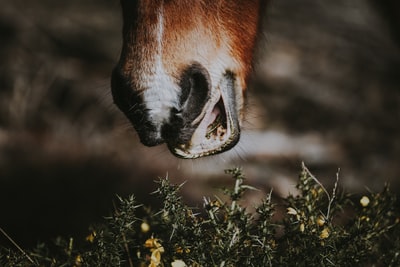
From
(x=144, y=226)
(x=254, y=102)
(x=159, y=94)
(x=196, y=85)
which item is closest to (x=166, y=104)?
(x=159, y=94)

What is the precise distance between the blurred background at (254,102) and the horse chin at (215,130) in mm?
2516

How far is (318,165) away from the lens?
5688 millimetres

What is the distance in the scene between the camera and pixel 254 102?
5.56m

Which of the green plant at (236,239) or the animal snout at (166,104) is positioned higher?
the animal snout at (166,104)

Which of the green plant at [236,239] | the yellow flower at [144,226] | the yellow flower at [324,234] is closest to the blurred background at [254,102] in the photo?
the yellow flower at [144,226]

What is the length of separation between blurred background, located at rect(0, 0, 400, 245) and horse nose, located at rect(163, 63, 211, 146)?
8.50ft

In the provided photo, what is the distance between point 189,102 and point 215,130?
17 cm

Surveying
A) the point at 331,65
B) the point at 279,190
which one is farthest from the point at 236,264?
the point at 331,65

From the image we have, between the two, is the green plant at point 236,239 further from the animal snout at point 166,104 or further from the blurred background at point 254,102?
the blurred background at point 254,102

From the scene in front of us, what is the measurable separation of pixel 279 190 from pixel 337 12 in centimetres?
197

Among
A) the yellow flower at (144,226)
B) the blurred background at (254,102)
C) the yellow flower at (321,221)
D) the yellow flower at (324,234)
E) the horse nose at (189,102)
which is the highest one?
the horse nose at (189,102)

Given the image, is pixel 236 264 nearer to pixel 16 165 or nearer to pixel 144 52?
pixel 144 52

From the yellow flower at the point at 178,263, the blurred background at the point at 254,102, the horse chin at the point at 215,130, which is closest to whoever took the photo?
the yellow flower at the point at 178,263

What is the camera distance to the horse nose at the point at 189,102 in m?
2.35
